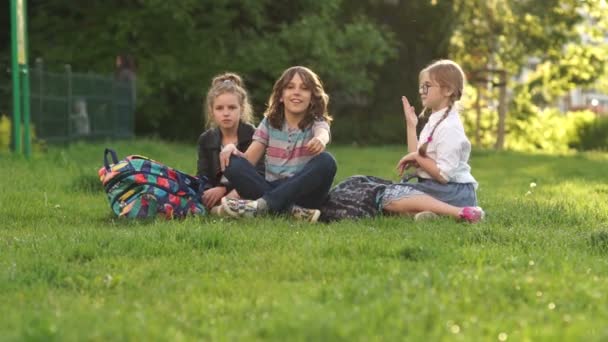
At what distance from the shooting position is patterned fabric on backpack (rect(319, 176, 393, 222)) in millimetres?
7605

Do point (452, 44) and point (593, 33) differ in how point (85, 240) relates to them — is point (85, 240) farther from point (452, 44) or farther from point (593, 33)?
point (593, 33)

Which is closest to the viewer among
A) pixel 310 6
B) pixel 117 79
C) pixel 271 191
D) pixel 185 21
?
pixel 271 191

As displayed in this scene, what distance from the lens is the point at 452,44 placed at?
32.3 m

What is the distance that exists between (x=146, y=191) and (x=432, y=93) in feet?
7.20

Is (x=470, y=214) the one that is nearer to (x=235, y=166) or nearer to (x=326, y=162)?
(x=326, y=162)

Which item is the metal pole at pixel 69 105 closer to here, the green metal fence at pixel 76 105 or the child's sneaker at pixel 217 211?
the green metal fence at pixel 76 105

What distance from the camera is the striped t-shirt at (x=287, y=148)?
782cm

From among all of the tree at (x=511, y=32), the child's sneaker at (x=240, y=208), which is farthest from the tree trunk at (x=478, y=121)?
the child's sneaker at (x=240, y=208)

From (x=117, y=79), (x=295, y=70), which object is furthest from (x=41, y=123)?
(x=295, y=70)

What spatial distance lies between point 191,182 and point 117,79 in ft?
54.8

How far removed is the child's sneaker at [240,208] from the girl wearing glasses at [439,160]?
3.15 ft

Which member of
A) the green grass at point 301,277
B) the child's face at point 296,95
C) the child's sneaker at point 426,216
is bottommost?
the child's sneaker at point 426,216

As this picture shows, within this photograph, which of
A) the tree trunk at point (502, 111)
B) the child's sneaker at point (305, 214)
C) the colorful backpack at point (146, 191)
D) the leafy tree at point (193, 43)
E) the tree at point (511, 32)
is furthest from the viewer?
the tree trunk at point (502, 111)

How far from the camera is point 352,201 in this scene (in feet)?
25.1
